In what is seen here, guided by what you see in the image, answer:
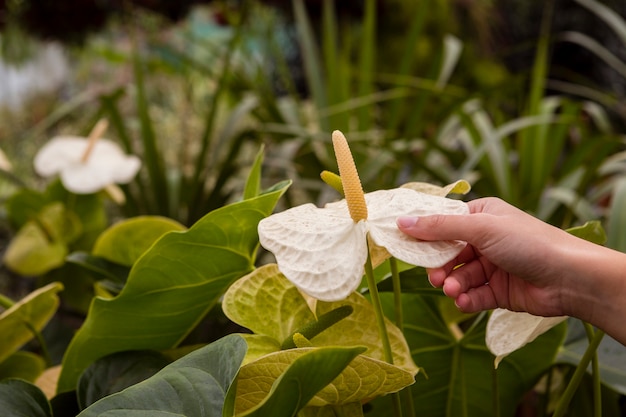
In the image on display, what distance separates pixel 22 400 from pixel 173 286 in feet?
0.33

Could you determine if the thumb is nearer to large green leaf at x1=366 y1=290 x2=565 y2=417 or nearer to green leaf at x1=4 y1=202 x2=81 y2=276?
large green leaf at x1=366 y1=290 x2=565 y2=417

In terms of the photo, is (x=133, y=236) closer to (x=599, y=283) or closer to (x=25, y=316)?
(x=25, y=316)

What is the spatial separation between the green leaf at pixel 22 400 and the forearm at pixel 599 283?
280 millimetres

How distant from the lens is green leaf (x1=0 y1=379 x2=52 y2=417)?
366 millimetres

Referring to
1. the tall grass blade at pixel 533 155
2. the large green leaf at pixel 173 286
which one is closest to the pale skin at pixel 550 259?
the large green leaf at pixel 173 286

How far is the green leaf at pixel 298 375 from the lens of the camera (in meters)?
0.28

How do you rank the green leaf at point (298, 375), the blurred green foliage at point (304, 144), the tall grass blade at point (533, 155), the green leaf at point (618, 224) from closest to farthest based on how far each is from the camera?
the green leaf at point (298, 375), the green leaf at point (618, 224), the blurred green foliage at point (304, 144), the tall grass blade at point (533, 155)

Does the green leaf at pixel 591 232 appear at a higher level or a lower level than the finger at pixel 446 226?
lower

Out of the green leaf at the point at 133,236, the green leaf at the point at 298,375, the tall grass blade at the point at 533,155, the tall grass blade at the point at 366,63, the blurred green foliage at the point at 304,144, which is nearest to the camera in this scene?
the green leaf at the point at 298,375

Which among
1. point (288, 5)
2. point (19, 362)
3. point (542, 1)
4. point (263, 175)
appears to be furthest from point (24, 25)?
point (542, 1)

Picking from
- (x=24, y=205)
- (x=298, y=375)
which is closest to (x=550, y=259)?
(x=298, y=375)

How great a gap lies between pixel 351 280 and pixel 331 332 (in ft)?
0.31

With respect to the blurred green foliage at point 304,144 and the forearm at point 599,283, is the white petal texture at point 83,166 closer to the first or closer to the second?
the blurred green foliage at point 304,144

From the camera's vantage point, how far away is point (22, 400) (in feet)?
1.25
